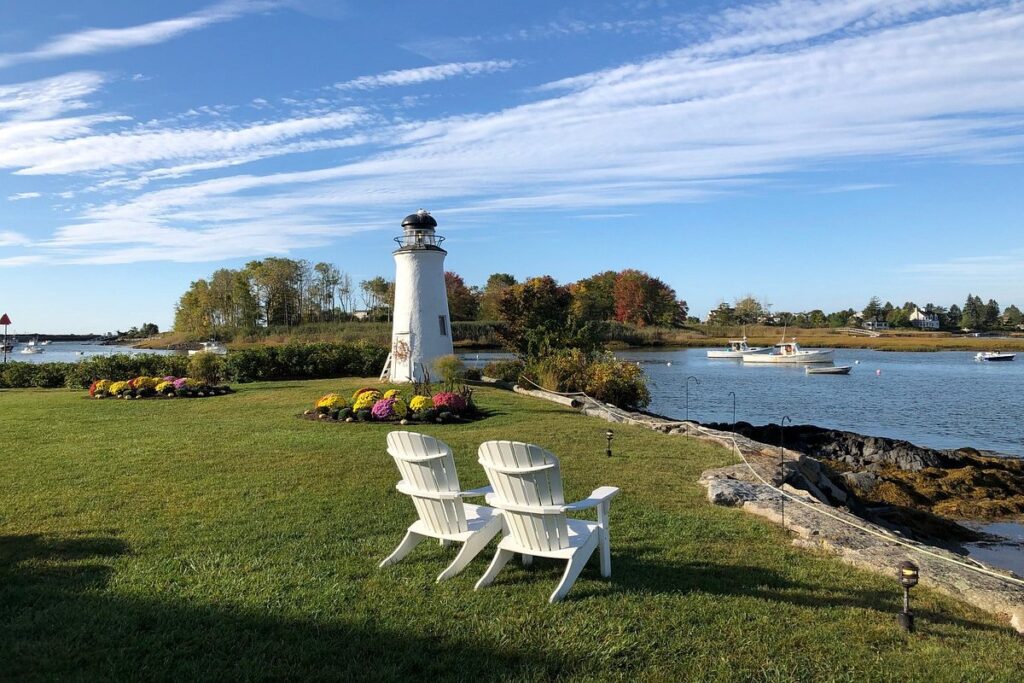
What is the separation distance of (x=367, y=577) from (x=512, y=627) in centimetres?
138

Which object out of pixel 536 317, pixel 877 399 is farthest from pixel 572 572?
pixel 877 399

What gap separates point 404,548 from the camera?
545 cm

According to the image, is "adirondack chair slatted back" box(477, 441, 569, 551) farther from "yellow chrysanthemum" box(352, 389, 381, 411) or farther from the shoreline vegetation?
the shoreline vegetation

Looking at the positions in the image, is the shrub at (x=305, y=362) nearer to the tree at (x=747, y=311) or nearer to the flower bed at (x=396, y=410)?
the flower bed at (x=396, y=410)

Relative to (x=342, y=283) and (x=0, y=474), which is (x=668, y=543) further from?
(x=342, y=283)

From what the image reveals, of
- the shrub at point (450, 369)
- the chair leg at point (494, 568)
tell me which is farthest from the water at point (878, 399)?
the chair leg at point (494, 568)

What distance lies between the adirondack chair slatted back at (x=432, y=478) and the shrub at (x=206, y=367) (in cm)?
1875

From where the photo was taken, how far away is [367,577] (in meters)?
5.13

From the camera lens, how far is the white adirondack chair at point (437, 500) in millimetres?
5219

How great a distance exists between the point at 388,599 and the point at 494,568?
80cm

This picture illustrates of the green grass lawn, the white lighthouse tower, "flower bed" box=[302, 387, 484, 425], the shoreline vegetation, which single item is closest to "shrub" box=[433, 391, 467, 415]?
"flower bed" box=[302, 387, 484, 425]

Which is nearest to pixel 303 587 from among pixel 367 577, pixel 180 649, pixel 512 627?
pixel 367 577

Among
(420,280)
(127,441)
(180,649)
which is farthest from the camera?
(420,280)

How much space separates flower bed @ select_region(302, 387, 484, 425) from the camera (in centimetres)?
1388
